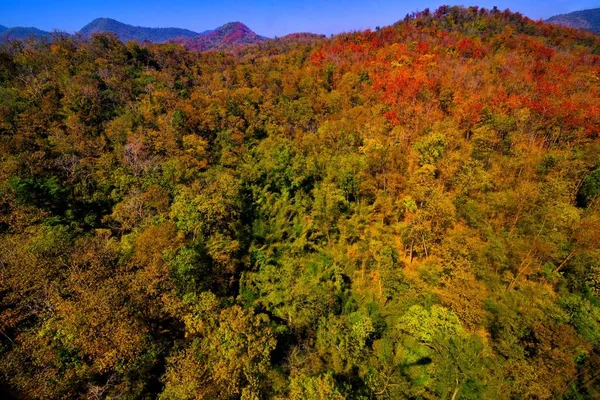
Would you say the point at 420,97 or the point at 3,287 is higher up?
the point at 420,97

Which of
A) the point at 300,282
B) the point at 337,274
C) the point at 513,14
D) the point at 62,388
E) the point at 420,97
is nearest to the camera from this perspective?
the point at 62,388

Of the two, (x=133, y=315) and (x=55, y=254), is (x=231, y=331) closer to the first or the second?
(x=133, y=315)

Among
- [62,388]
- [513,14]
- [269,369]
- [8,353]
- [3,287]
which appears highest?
[513,14]

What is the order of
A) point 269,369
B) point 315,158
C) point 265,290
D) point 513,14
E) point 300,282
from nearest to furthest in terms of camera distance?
point 269,369, point 300,282, point 265,290, point 315,158, point 513,14

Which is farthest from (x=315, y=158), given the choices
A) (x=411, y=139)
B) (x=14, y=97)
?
(x=14, y=97)

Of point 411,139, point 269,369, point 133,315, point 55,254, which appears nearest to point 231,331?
point 269,369

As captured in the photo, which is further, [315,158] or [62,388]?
[315,158]
